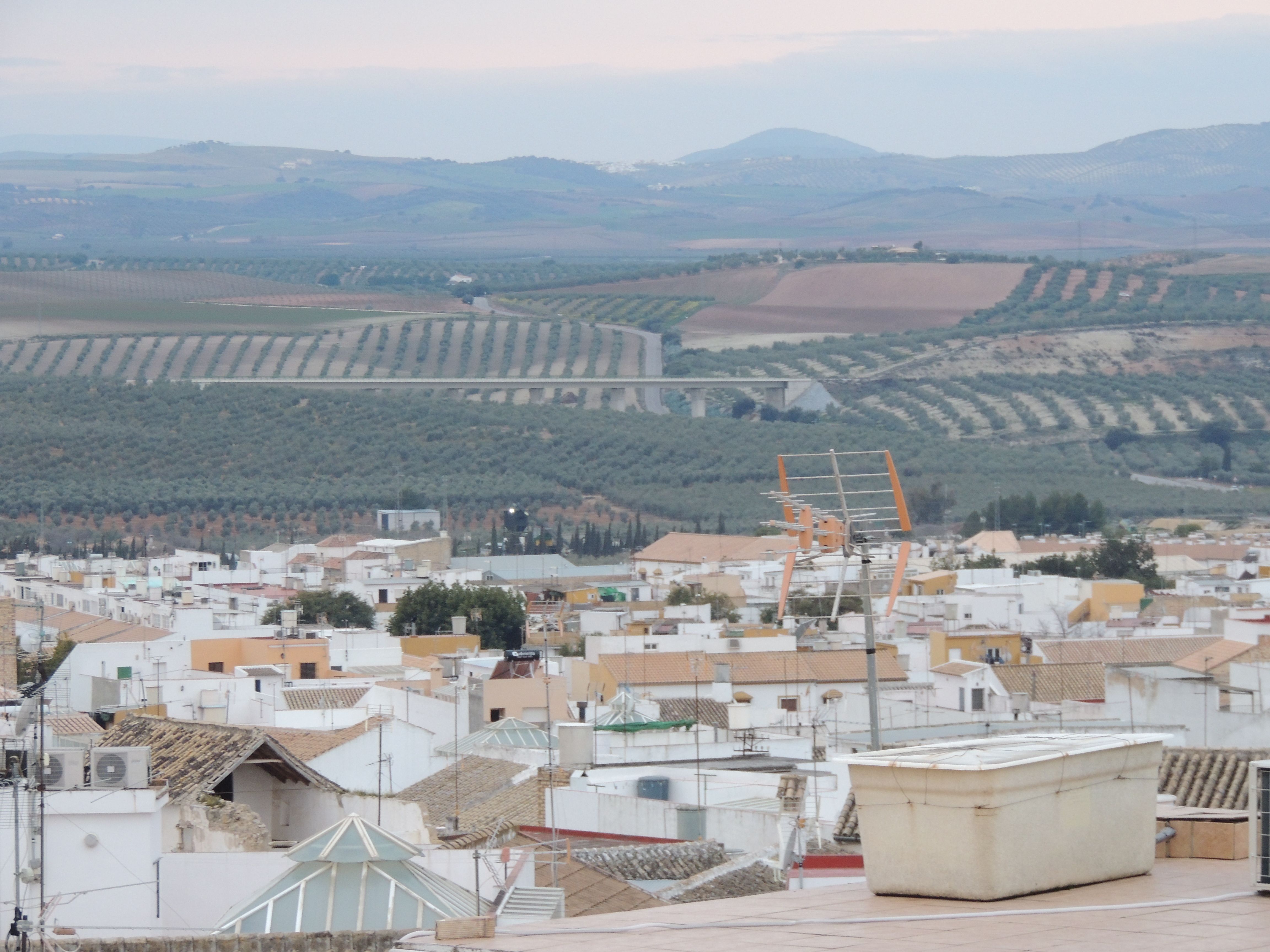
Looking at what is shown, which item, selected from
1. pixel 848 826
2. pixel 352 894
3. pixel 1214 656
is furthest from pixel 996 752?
pixel 1214 656

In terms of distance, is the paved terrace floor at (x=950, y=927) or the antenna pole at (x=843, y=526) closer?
the paved terrace floor at (x=950, y=927)

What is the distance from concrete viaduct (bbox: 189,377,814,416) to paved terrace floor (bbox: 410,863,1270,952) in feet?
348

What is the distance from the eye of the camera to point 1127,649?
1234 inches

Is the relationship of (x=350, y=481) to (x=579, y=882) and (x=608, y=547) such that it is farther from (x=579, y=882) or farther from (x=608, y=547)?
(x=579, y=882)

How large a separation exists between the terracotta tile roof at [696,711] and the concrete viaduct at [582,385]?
286ft

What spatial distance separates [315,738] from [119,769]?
7049 mm

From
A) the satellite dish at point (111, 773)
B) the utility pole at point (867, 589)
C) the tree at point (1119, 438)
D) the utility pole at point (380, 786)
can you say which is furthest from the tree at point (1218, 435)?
the satellite dish at point (111, 773)

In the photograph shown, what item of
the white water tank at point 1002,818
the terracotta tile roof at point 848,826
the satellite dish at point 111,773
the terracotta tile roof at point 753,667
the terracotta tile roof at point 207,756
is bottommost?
the terracotta tile roof at point 753,667

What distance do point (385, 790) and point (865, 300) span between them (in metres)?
141

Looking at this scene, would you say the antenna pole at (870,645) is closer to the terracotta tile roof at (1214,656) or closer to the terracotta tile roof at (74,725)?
the terracotta tile roof at (74,725)

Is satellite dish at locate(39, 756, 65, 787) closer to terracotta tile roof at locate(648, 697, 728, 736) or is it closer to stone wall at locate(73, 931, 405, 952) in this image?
stone wall at locate(73, 931, 405, 952)

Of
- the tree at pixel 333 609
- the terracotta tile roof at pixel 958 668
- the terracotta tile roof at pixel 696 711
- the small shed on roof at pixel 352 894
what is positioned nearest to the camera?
the small shed on roof at pixel 352 894

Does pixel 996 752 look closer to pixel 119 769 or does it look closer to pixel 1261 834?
pixel 1261 834

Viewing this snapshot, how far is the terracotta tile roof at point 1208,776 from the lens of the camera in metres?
12.8
